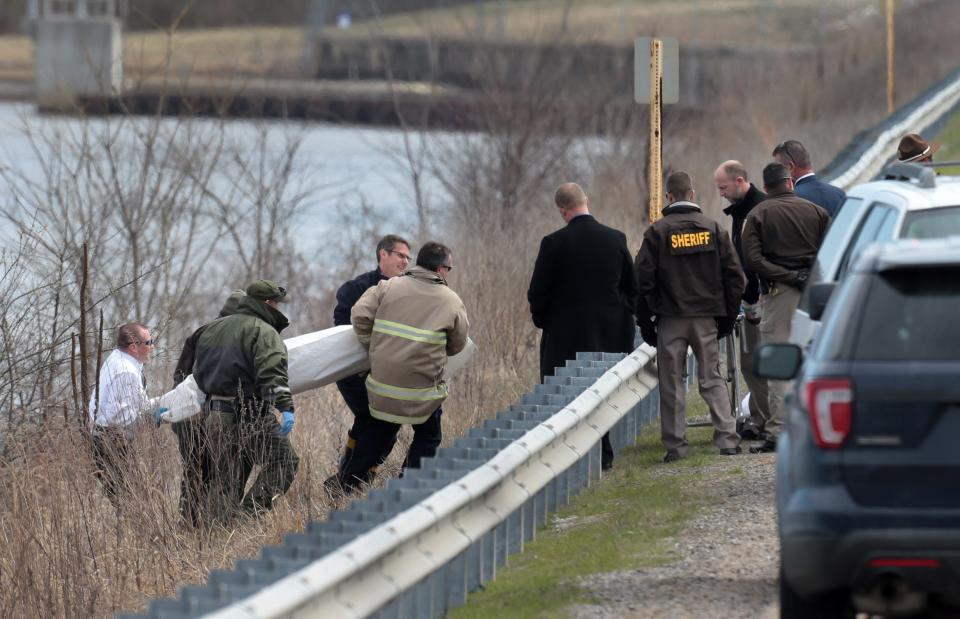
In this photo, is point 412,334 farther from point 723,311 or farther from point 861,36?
point 861,36

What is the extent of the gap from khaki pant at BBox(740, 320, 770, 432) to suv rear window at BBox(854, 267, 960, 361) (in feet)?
16.9

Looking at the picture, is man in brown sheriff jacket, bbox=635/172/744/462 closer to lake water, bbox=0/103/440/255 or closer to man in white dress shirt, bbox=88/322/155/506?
man in white dress shirt, bbox=88/322/155/506

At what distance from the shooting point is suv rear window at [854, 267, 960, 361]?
5.27 meters

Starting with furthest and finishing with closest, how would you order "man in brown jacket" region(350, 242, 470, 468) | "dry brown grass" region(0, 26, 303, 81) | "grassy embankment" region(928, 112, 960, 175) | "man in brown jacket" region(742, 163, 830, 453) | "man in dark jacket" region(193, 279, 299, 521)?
1. "dry brown grass" region(0, 26, 303, 81)
2. "grassy embankment" region(928, 112, 960, 175)
3. "man in dark jacket" region(193, 279, 299, 521)
4. "man in brown jacket" region(742, 163, 830, 453)
5. "man in brown jacket" region(350, 242, 470, 468)

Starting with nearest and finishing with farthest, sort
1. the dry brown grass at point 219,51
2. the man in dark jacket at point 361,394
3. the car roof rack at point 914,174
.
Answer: the car roof rack at point 914,174 → the man in dark jacket at point 361,394 → the dry brown grass at point 219,51

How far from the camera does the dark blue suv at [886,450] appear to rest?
5.17m

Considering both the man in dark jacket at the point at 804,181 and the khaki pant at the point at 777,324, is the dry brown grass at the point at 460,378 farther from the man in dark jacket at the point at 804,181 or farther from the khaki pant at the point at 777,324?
the man in dark jacket at the point at 804,181

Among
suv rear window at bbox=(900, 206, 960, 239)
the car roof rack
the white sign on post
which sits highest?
the white sign on post

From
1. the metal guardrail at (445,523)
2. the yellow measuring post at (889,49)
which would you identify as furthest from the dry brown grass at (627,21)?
the metal guardrail at (445,523)

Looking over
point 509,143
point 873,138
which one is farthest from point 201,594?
point 509,143

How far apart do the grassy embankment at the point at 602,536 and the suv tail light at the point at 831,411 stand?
1.95 meters

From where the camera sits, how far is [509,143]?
33688mm

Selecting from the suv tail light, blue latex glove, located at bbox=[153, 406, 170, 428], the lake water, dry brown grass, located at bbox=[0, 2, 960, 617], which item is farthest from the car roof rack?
the lake water

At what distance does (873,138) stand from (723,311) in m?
16.3
